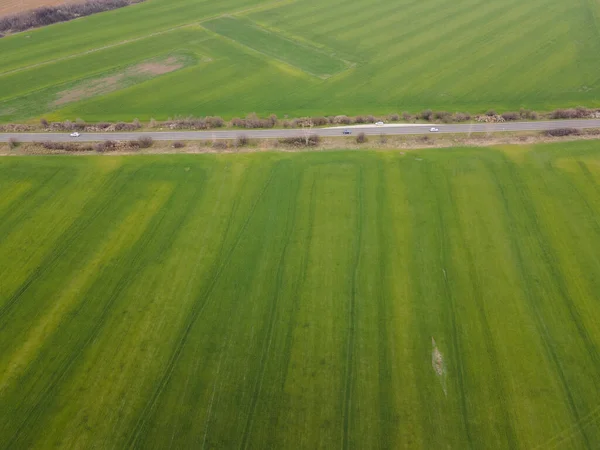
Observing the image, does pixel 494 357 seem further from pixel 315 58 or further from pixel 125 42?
pixel 125 42

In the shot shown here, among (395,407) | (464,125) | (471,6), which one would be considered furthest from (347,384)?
(471,6)

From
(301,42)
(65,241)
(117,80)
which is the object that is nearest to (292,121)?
(301,42)

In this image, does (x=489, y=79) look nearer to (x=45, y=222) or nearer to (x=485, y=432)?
(x=485, y=432)

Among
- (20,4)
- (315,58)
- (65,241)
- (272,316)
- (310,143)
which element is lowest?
(272,316)

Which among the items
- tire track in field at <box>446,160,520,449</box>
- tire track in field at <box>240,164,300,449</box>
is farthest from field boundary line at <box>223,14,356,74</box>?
tire track in field at <box>446,160,520,449</box>

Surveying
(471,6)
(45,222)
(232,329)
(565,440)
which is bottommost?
(565,440)

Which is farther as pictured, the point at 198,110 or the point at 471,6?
the point at 471,6

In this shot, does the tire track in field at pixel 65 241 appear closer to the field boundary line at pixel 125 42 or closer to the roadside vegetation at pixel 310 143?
the roadside vegetation at pixel 310 143

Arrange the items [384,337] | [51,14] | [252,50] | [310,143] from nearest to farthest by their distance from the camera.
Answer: [384,337] → [310,143] → [252,50] → [51,14]
